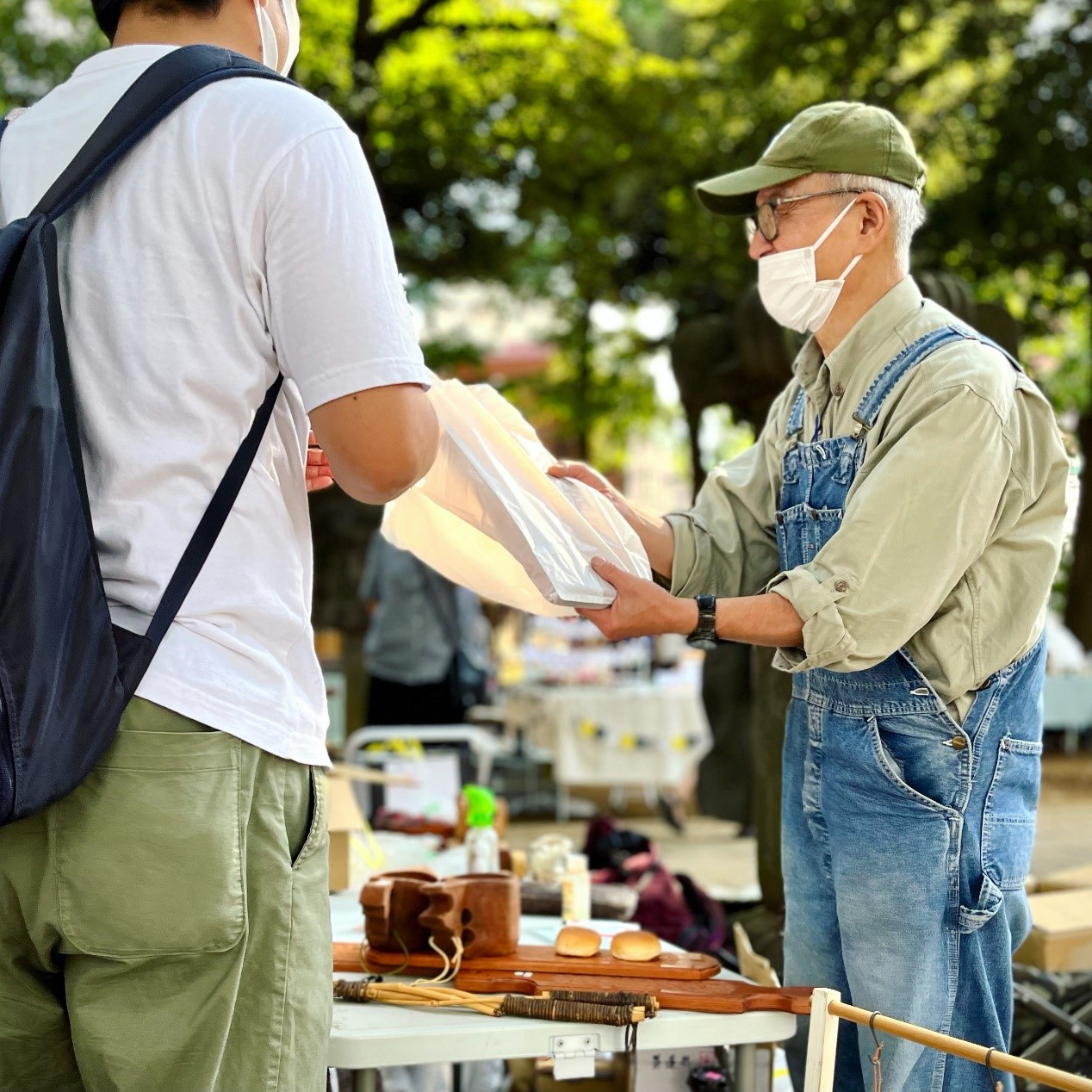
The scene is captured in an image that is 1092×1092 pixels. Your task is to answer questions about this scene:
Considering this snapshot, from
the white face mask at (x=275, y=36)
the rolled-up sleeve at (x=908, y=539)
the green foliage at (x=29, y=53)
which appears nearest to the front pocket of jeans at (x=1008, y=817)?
the rolled-up sleeve at (x=908, y=539)

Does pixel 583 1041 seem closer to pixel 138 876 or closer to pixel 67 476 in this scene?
pixel 138 876

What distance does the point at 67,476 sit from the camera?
4.63 feet

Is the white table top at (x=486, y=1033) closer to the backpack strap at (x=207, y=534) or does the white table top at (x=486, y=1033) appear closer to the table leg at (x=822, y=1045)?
the table leg at (x=822, y=1045)

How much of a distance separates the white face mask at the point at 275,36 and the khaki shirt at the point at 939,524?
105 centimetres

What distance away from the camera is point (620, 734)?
9523mm

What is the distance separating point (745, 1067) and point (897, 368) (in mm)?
1213

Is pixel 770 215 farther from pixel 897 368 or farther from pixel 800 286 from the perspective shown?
pixel 897 368

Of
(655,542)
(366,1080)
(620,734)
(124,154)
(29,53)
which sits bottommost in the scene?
(620,734)

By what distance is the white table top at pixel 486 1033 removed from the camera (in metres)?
2.16

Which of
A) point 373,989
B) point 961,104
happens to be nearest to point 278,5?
point 373,989

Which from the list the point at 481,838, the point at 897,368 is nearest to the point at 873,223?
the point at 897,368

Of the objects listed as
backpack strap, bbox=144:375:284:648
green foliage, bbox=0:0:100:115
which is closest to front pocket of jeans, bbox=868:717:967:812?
backpack strap, bbox=144:375:284:648

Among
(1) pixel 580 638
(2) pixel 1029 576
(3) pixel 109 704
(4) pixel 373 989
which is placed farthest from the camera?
(1) pixel 580 638

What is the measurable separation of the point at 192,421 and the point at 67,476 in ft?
0.48
